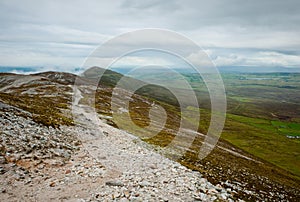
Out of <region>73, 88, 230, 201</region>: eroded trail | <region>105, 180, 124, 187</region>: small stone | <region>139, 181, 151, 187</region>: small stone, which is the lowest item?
<region>73, 88, 230, 201</region>: eroded trail

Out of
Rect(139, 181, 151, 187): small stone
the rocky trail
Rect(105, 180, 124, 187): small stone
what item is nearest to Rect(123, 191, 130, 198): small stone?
the rocky trail

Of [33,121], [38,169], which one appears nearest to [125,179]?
[38,169]

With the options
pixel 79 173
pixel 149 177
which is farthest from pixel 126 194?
pixel 79 173

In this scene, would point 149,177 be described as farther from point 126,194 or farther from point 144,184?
point 126,194

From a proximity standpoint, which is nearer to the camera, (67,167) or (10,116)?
(67,167)

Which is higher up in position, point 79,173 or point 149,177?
point 79,173

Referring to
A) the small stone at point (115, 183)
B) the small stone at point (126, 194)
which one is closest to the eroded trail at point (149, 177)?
the small stone at point (115, 183)

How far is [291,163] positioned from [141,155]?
3242 inches

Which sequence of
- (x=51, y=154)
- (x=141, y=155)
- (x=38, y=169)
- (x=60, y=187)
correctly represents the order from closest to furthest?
(x=60, y=187) → (x=38, y=169) → (x=51, y=154) → (x=141, y=155)

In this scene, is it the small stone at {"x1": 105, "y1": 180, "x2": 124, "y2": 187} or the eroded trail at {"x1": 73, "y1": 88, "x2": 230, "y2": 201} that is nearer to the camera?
the eroded trail at {"x1": 73, "y1": 88, "x2": 230, "y2": 201}

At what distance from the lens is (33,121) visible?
95.7 ft

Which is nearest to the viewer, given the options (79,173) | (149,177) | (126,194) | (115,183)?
(126,194)

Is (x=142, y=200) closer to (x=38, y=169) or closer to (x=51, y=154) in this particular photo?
(x=38, y=169)

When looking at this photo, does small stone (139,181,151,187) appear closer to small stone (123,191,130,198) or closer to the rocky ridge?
the rocky ridge
